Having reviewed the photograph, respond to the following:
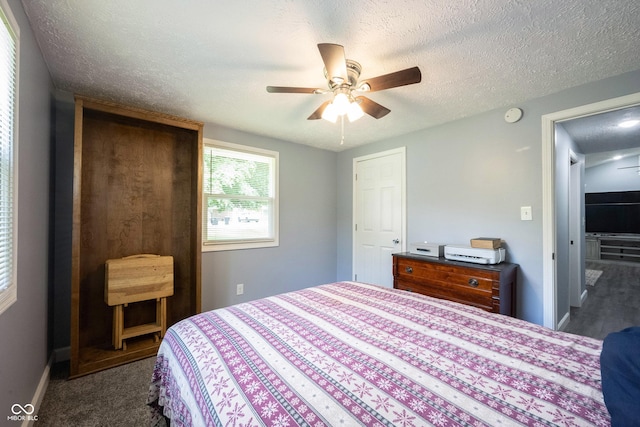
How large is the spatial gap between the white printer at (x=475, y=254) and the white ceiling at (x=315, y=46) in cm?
133

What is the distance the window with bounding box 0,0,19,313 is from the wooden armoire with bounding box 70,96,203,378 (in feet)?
2.63

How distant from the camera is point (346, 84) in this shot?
1615 millimetres

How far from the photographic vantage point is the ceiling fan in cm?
140

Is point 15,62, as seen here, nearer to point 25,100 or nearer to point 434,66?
point 25,100

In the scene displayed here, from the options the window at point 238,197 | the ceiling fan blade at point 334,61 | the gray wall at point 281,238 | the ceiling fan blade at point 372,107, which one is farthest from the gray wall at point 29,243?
the ceiling fan blade at point 372,107

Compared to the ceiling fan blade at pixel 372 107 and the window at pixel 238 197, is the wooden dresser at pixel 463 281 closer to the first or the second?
the ceiling fan blade at pixel 372 107

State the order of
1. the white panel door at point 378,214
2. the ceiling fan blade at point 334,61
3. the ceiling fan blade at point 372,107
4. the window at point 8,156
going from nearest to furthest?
the window at point 8,156 < the ceiling fan blade at point 334,61 < the ceiling fan blade at point 372,107 < the white panel door at point 378,214

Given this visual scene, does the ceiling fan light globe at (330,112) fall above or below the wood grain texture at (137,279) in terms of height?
above

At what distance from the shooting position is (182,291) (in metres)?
2.80

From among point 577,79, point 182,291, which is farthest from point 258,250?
point 577,79

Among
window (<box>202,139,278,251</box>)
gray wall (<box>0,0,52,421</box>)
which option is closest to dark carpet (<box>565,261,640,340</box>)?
window (<box>202,139,278,251</box>)

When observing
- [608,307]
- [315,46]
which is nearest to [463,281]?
[315,46]

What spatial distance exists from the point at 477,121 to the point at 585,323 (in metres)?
2.58

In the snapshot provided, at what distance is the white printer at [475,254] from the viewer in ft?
7.57
